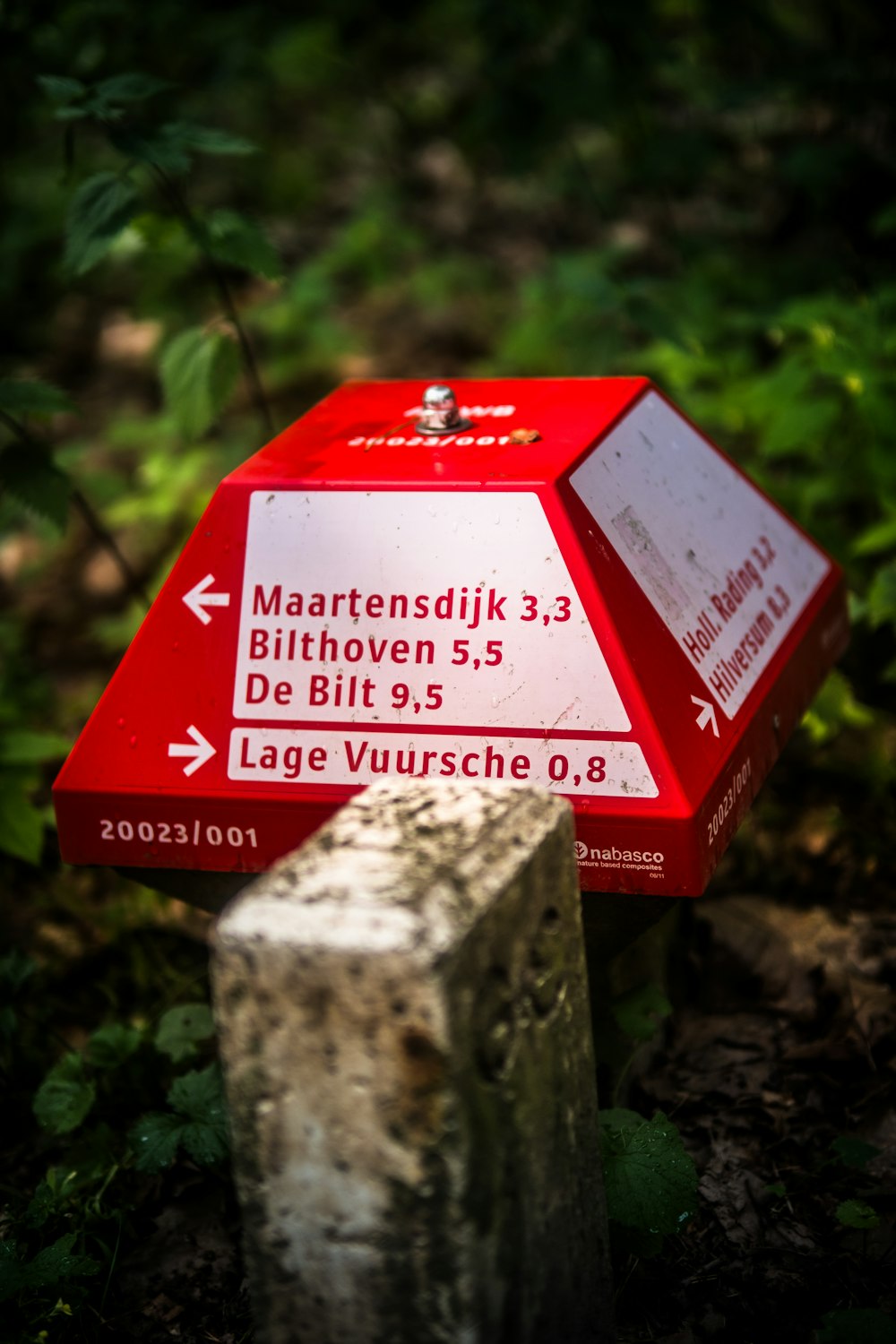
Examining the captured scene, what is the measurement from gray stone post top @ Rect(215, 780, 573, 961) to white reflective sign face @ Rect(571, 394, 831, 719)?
64cm

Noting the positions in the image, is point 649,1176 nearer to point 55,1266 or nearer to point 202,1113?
point 202,1113

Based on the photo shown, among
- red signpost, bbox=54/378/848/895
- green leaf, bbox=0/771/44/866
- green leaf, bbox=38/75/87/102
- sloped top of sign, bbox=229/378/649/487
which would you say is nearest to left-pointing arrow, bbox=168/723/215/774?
red signpost, bbox=54/378/848/895

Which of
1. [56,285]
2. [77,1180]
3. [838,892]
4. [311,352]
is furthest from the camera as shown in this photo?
[56,285]

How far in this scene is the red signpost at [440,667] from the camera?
5.79ft

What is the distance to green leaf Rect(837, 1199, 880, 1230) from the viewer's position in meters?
1.81

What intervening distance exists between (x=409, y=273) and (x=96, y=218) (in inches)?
158

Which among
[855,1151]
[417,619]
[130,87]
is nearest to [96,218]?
[130,87]

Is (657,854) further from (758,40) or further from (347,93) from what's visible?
(347,93)

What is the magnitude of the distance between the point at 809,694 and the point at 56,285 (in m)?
5.57

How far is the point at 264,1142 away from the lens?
1263 mm

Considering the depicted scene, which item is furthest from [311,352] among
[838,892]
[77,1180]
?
[77,1180]

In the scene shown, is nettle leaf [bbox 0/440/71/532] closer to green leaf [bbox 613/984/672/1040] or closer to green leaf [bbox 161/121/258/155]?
green leaf [bbox 161/121/258/155]

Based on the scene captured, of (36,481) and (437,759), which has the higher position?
(36,481)

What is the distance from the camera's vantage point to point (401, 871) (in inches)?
49.8
